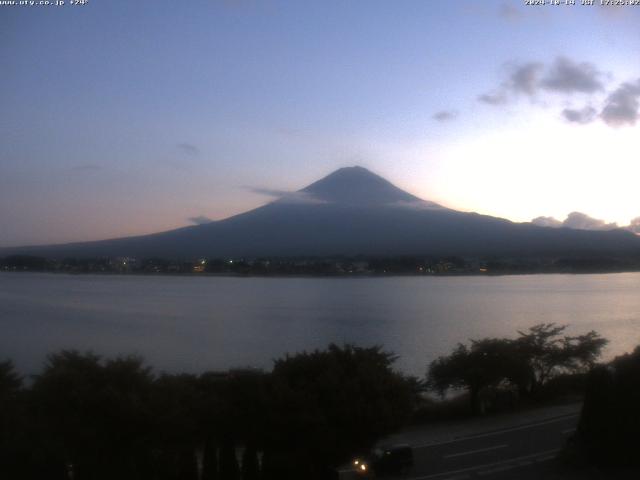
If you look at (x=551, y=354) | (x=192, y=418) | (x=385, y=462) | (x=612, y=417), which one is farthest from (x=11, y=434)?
(x=551, y=354)

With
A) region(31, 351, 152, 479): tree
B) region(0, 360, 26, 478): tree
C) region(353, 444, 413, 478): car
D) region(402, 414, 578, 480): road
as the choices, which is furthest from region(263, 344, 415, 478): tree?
region(0, 360, 26, 478): tree

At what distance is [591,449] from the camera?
282 inches

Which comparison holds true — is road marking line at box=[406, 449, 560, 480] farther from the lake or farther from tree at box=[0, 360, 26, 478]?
the lake

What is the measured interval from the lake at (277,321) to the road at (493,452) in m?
4.52

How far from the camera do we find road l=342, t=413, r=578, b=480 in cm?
746

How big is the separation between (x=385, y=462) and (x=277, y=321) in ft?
67.1

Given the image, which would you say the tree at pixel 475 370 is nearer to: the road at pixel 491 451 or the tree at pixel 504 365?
the tree at pixel 504 365

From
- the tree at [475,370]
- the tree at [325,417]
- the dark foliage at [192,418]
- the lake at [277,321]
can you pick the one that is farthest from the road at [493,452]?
the lake at [277,321]

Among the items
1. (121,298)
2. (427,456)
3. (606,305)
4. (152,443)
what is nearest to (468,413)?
(427,456)

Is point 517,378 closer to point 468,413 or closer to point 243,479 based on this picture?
point 468,413

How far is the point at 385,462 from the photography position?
759 cm

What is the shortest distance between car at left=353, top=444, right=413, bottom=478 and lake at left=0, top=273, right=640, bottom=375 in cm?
505

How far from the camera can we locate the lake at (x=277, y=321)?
1969cm

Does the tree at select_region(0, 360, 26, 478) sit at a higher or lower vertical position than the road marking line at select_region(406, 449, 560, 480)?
higher
